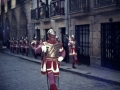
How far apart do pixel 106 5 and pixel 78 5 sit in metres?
2.95

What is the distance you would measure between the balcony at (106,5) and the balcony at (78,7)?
0.92 metres

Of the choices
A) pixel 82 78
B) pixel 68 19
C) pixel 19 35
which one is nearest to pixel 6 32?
pixel 19 35

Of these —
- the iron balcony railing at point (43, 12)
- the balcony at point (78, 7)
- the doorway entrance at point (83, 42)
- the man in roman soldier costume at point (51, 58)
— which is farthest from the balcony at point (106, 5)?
the iron balcony railing at point (43, 12)

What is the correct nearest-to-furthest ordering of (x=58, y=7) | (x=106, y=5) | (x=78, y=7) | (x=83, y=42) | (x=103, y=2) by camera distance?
(x=106, y=5) → (x=103, y=2) → (x=78, y=7) → (x=83, y=42) → (x=58, y=7)

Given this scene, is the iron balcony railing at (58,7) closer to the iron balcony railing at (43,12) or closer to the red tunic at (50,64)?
the iron balcony railing at (43,12)

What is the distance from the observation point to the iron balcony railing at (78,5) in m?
13.1

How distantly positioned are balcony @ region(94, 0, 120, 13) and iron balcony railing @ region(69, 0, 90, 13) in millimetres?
922

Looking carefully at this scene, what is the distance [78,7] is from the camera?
1387 centimetres

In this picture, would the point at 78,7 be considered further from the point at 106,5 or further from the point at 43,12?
the point at 43,12

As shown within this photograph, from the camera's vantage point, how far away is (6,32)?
3672cm

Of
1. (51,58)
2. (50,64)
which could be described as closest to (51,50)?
(51,58)

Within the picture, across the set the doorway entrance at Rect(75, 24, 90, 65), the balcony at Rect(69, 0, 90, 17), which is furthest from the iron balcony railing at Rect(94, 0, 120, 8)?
the doorway entrance at Rect(75, 24, 90, 65)

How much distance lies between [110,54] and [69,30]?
4546 millimetres

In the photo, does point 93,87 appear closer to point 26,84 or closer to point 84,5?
point 26,84
